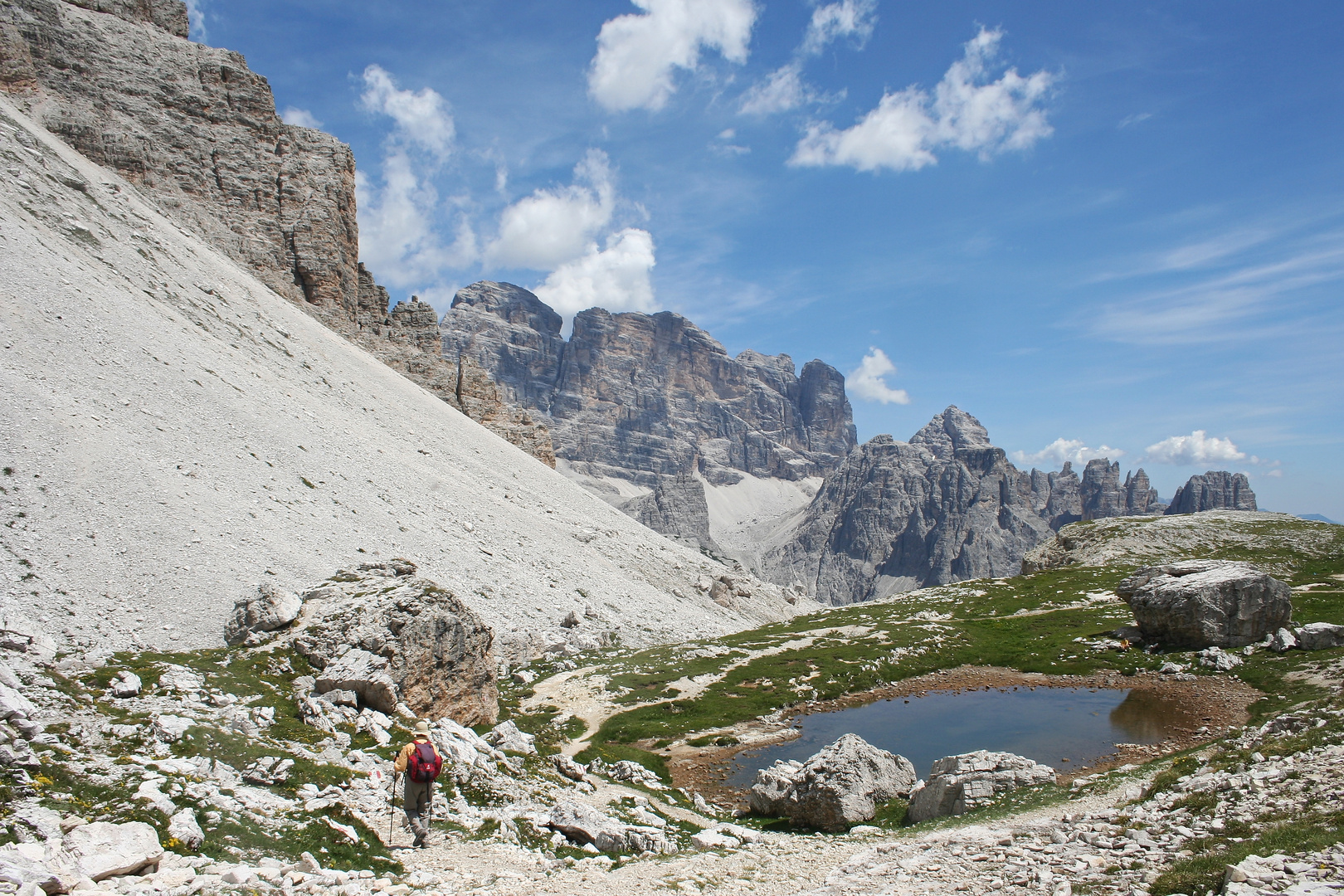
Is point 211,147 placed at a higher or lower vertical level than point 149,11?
lower

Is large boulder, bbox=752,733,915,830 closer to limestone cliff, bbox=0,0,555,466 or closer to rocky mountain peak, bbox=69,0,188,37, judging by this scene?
limestone cliff, bbox=0,0,555,466

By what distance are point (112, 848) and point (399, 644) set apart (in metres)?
10.5

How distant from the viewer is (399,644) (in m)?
20.0

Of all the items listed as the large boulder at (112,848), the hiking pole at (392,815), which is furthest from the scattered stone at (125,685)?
the hiking pole at (392,815)

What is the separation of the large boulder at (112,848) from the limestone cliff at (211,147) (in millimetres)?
85670

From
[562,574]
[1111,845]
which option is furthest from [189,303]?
[1111,845]

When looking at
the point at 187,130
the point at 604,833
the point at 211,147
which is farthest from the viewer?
the point at 211,147

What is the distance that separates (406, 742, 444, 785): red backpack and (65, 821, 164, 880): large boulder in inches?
174

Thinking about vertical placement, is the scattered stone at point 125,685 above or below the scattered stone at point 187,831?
above

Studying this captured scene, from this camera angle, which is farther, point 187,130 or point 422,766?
point 187,130

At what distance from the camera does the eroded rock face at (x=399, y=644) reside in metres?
18.7

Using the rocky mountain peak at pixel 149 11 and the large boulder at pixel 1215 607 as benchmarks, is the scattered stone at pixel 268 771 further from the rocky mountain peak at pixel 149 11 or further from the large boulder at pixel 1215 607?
the rocky mountain peak at pixel 149 11

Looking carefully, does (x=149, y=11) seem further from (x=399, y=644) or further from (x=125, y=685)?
(x=125, y=685)

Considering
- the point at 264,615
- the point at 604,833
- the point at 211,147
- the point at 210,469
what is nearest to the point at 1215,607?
the point at 604,833
